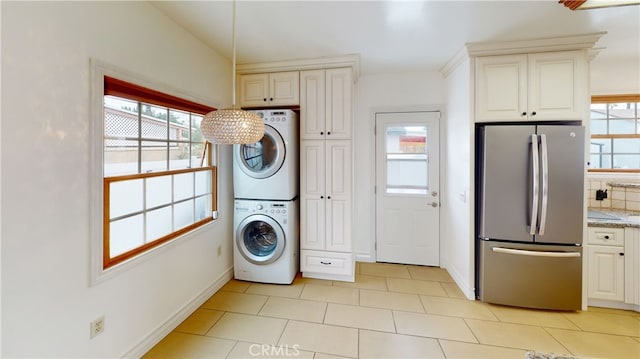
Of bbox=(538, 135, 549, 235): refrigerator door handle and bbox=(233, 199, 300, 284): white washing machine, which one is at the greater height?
bbox=(538, 135, 549, 235): refrigerator door handle

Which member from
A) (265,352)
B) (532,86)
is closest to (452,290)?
(265,352)

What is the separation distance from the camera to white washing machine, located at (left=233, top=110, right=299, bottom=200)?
2754 mm

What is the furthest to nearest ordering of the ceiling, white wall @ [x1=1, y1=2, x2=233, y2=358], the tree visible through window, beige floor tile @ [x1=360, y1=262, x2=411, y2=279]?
1. beige floor tile @ [x1=360, y1=262, x2=411, y2=279]
2. the ceiling
3. the tree visible through window
4. white wall @ [x1=1, y1=2, x2=233, y2=358]

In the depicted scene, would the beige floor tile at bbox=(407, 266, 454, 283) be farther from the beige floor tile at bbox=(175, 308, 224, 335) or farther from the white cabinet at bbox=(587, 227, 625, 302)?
the beige floor tile at bbox=(175, 308, 224, 335)

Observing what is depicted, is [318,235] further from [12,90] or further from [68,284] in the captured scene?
[12,90]

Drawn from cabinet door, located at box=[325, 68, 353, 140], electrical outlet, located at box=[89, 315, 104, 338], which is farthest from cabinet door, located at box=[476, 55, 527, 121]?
electrical outlet, located at box=[89, 315, 104, 338]

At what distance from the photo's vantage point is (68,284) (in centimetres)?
136

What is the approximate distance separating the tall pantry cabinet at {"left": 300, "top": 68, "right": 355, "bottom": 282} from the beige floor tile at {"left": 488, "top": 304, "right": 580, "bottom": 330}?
4.64 feet

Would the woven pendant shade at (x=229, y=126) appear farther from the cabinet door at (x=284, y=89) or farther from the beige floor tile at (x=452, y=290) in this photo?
the beige floor tile at (x=452, y=290)

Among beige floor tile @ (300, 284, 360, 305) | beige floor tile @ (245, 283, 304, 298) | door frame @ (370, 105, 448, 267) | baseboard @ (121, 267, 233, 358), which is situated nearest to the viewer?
baseboard @ (121, 267, 233, 358)

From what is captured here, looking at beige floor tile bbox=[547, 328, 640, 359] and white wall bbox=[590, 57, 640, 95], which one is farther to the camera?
white wall bbox=[590, 57, 640, 95]

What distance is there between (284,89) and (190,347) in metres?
2.59

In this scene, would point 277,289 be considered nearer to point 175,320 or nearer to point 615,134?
point 175,320

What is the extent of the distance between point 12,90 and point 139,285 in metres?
1.32
